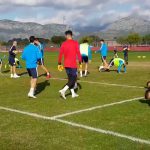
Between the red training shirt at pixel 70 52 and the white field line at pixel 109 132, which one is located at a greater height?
the red training shirt at pixel 70 52

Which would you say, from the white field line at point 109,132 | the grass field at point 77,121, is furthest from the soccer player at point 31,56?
the white field line at point 109,132

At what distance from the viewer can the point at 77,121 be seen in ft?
27.7

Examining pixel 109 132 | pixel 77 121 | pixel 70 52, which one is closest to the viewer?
pixel 109 132

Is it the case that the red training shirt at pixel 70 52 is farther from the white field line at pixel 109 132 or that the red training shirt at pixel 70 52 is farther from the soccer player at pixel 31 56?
the white field line at pixel 109 132

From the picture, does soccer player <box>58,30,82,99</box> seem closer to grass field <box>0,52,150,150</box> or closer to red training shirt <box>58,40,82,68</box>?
red training shirt <box>58,40,82,68</box>

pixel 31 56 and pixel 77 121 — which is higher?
pixel 31 56

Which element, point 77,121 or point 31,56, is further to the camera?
point 31,56

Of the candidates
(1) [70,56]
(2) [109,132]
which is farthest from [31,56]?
(2) [109,132]

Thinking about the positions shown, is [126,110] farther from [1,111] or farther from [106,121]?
[1,111]

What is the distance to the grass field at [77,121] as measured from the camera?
22.2 ft

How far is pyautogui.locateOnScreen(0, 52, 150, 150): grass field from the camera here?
22.2ft

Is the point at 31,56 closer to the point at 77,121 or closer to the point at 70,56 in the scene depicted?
the point at 70,56

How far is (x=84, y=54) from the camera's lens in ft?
63.5

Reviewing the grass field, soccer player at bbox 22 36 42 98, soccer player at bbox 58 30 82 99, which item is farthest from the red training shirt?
the grass field
